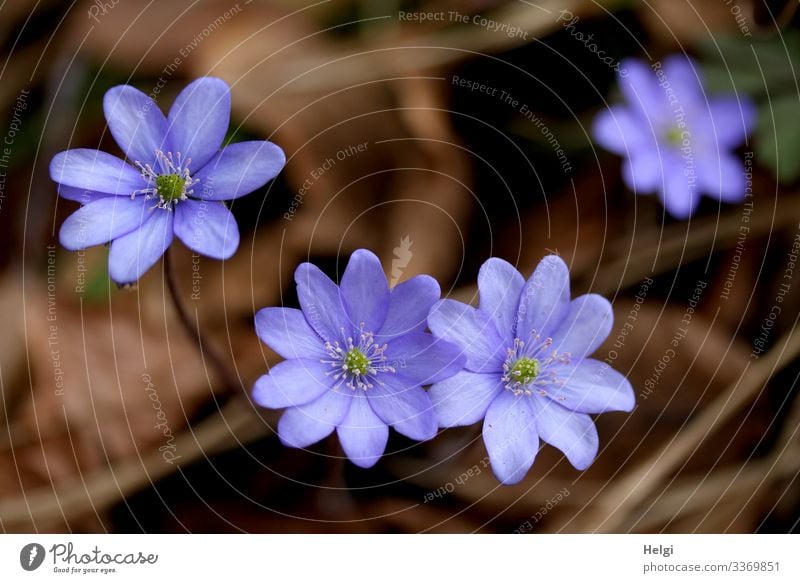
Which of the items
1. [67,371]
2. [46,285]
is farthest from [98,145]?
[67,371]

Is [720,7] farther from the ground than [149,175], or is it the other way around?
[720,7]

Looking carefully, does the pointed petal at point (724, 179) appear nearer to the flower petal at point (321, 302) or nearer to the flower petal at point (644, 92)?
the flower petal at point (644, 92)

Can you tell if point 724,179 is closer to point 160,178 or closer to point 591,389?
point 591,389

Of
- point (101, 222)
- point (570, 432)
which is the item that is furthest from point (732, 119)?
point (101, 222)

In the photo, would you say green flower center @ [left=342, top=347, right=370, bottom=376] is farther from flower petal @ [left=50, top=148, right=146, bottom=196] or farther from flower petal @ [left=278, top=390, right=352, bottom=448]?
flower petal @ [left=50, top=148, right=146, bottom=196]

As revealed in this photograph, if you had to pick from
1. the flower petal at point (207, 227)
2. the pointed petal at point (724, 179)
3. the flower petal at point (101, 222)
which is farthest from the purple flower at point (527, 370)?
the pointed petal at point (724, 179)

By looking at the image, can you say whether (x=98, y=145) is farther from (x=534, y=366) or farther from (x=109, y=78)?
(x=534, y=366)
